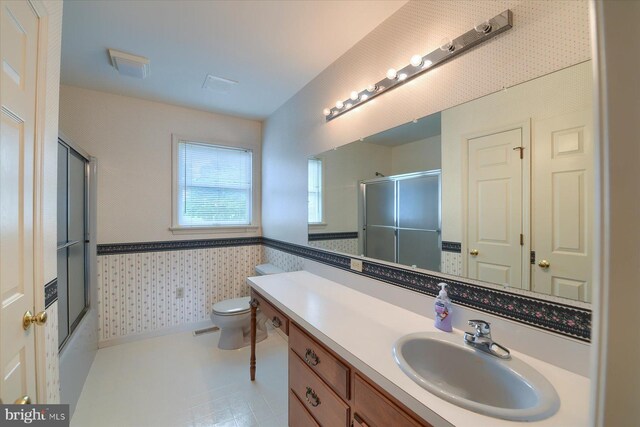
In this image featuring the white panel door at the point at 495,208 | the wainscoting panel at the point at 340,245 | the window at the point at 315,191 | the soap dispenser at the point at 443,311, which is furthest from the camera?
the window at the point at 315,191

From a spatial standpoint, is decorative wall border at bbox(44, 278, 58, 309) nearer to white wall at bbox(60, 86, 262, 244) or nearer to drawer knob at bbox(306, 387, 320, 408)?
drawer knob at bbox(306, 387, 320, 408)

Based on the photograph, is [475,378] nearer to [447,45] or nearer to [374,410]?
[374,410]

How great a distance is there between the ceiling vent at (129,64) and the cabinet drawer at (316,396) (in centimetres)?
226

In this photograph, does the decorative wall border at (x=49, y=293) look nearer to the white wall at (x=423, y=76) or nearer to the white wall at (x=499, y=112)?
the white wall at (x=423, y=76)

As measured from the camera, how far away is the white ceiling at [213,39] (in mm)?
1500

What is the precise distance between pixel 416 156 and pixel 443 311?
782mm

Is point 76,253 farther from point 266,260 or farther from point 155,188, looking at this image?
point 266,260

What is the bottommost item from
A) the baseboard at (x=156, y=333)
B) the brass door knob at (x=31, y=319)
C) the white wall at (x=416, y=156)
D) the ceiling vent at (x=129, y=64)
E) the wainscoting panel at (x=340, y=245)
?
the baseboard at (x=156, y=333)

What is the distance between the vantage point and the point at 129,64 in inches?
78.6

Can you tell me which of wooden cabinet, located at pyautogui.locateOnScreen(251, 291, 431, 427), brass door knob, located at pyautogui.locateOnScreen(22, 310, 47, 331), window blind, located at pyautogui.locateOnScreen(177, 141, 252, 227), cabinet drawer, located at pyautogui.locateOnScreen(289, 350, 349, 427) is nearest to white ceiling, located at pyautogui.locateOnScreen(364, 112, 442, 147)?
wooden cabinet, located at pyautogui.locateOnScreen(251, 291, 431, 427)

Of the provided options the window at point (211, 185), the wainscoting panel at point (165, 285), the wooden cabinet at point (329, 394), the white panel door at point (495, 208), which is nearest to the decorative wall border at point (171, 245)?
the wainscoting panel at point (165, 285)

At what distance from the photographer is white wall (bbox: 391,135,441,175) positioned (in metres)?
1.34

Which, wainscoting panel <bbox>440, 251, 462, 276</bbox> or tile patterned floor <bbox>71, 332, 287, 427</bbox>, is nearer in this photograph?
wainscoting panel <bbox>440, 251, 462, 276</bbox>

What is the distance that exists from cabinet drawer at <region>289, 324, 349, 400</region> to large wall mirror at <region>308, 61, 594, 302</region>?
64cm
